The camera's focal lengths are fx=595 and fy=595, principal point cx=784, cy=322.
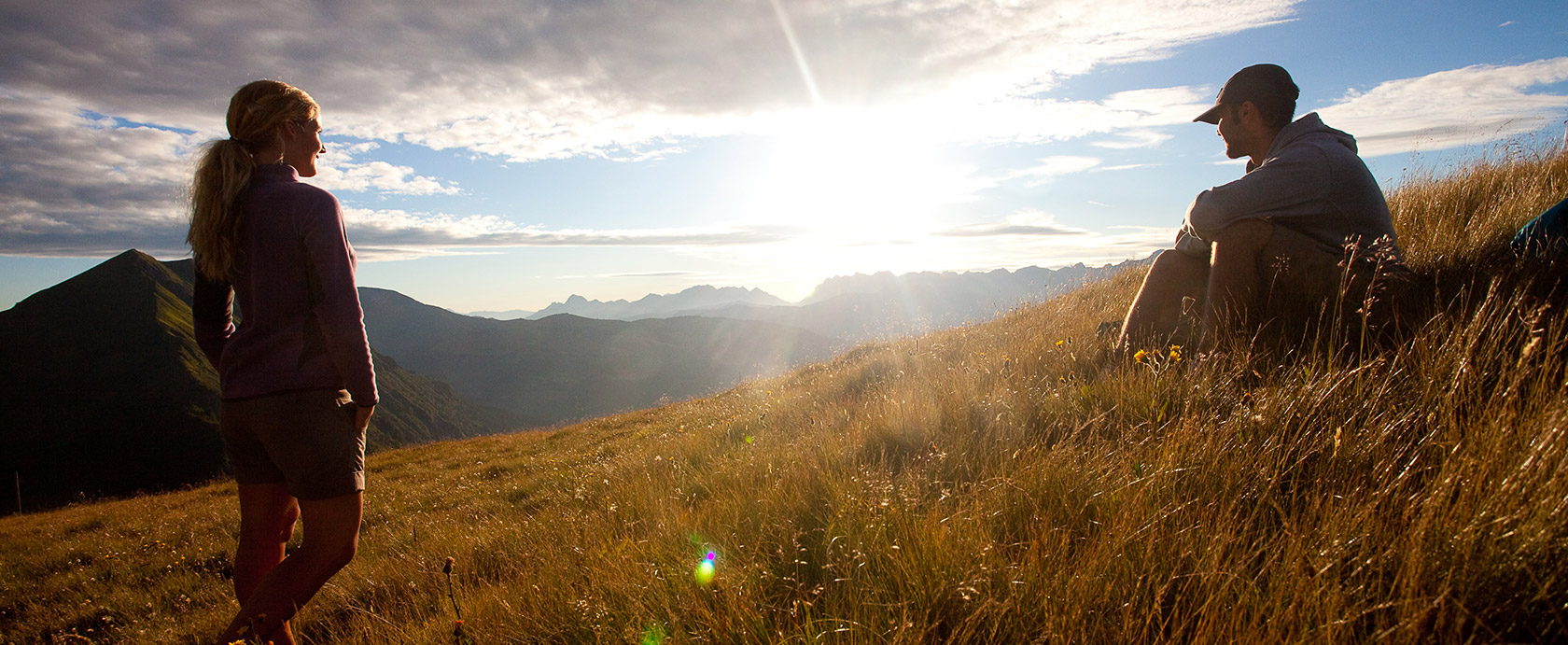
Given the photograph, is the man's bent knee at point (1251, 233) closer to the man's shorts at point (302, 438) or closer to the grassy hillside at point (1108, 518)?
the grassy hillside at point (1108, 518)

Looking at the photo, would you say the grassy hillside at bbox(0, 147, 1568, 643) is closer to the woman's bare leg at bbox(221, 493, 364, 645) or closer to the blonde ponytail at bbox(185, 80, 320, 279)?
the woman's bare leg at bbox(221, 493, 364, 645)

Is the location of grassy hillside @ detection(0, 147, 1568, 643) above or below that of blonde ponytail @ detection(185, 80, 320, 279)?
below

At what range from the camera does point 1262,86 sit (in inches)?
144

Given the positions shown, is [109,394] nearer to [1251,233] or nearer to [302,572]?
[302,572]

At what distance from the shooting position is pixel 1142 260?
30.2 ft

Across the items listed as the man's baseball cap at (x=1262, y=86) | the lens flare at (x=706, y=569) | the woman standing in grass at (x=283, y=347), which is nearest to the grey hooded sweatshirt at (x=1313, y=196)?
the man's baseball cap at (x=1262, y=86)

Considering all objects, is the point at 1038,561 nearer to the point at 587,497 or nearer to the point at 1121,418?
the point at 1121,418

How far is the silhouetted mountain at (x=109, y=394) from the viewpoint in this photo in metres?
80.6

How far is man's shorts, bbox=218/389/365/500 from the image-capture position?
7.25ft

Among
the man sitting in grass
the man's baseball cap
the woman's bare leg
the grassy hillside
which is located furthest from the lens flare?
the man's baseball cap

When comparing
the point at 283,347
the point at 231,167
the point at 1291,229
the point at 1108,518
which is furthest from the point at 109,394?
the point at 1291,229

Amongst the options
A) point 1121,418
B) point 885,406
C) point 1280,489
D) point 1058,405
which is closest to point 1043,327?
point 885,406

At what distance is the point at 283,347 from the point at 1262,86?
527cm

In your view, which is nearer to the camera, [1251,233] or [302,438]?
[302,438]
